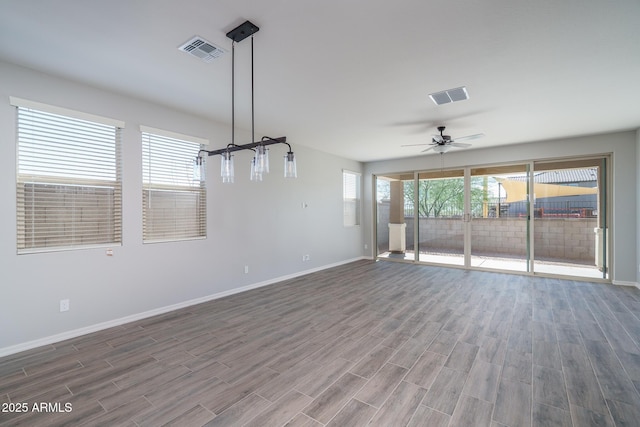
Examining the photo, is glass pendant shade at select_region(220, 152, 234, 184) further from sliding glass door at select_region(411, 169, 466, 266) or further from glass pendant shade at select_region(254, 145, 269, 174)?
sliding glass door at select_region(411, 169, 466, 266)

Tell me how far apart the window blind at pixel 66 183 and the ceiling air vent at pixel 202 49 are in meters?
1.64

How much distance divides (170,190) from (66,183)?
108 cm

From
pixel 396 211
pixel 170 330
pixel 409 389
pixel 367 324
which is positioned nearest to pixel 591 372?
pixel 409 389

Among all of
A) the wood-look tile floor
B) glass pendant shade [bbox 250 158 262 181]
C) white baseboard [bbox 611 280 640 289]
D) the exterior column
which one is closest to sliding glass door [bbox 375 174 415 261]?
the exterior column

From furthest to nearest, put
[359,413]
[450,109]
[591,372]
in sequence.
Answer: [450,109]
[591,372]
[359,413]

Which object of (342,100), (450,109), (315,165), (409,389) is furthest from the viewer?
(315,165)

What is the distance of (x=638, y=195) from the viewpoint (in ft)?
15.5

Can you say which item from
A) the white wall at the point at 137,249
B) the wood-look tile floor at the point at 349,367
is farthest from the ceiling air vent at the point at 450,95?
the white wall at the point at 137,249

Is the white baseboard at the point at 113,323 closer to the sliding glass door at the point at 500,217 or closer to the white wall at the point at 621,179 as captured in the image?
the sliding glass door at the point at 500,217

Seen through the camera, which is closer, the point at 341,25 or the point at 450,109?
the point at 341,25

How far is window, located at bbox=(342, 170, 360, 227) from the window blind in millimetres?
4951

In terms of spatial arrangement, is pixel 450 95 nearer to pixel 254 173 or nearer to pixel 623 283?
pixel 254 173

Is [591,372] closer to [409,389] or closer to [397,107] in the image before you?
[409,389]

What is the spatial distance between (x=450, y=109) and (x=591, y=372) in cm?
317
